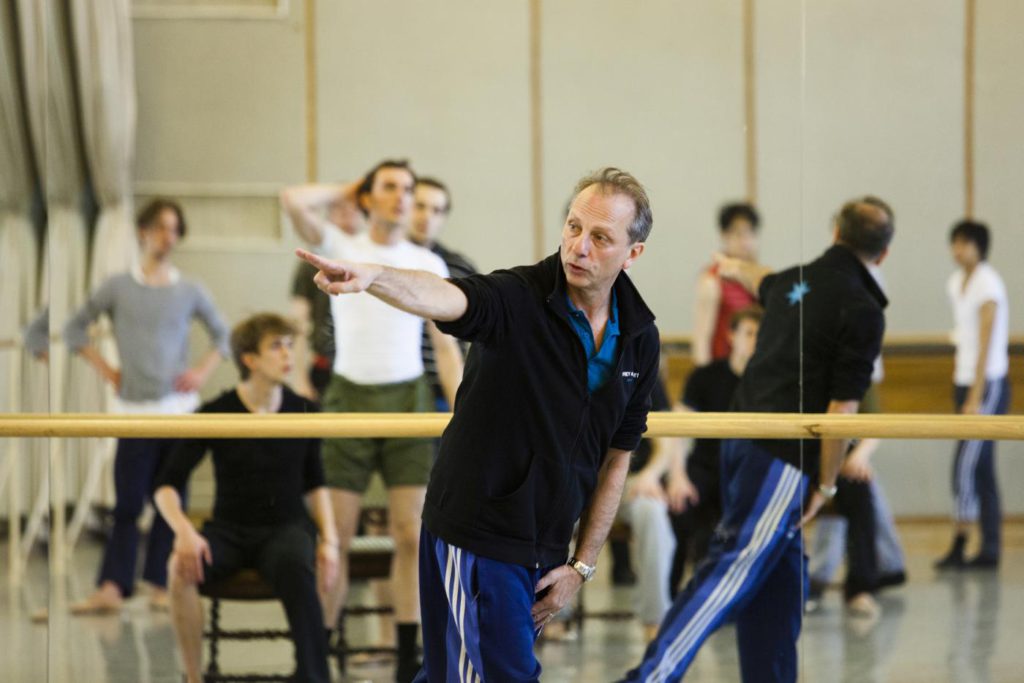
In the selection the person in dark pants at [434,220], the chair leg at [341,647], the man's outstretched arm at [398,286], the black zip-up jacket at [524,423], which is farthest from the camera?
the person in dark pants at [434,220]

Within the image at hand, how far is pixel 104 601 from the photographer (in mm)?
3535

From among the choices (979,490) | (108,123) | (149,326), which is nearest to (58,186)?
(108,123)

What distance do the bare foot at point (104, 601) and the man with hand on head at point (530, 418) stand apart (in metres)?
1.43

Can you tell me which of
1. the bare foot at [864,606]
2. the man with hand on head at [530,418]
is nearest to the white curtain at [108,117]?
the man with hand on head at [530,418]

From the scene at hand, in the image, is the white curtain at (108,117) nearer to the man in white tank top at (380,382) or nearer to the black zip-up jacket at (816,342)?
the man in white tank top at (380,382)

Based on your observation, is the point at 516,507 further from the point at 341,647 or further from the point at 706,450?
the point at 706,450

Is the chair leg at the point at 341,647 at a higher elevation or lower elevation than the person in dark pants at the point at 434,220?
lower

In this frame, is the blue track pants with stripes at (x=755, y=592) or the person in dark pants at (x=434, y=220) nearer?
the blue track pants with stripes at (x=755, y=592)

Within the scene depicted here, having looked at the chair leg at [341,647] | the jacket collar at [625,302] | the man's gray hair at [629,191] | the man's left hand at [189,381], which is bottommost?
the chair leg at [341,647]

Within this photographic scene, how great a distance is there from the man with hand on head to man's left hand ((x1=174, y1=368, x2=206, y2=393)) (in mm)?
1295

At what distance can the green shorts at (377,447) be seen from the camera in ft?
11.4

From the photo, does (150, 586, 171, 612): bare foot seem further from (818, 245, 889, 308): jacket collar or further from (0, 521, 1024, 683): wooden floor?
(818, 245, 889, 308): jacket collar

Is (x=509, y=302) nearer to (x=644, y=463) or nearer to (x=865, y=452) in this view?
(x=865, y=452)

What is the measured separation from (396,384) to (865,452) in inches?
48.8
